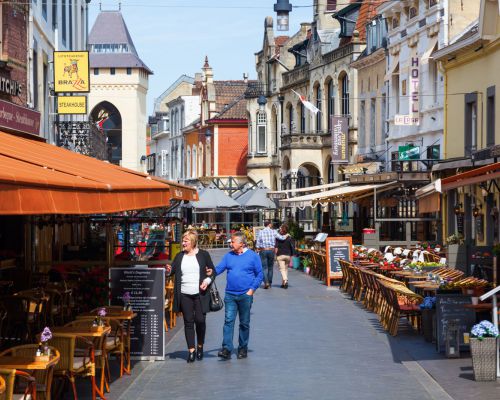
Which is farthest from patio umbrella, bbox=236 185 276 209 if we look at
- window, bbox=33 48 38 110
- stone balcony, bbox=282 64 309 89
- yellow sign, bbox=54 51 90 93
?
window, bbox=33 48 38 110

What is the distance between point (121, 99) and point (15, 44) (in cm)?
9677

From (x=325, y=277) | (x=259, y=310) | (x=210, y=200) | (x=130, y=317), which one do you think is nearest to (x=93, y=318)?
(x=130, y=317)

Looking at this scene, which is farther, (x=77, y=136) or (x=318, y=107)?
(x=318, y=107)

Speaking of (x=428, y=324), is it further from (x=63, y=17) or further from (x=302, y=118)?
(x=302, y=118)

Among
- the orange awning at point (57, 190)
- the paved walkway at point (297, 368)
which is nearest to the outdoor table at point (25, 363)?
the orange awning at point (57, 190)

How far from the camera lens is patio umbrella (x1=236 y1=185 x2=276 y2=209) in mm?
54750

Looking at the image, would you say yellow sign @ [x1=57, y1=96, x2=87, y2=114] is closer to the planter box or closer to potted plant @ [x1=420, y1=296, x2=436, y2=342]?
the planter box

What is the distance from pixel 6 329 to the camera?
15109 mm

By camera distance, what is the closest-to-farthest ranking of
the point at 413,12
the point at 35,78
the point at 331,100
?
the point at 35,78 → the point at 413,12 → the point at 331,100

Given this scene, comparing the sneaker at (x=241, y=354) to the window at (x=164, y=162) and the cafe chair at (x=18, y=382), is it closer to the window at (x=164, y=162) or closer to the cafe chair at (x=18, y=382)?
the cafe chair at (x=18, y=382)

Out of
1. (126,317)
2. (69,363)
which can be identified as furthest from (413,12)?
(69,363)

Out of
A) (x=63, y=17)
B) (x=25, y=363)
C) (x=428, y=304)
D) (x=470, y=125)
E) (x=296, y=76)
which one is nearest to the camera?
(x=25, y=363)

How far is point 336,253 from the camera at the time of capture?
30.6 meters

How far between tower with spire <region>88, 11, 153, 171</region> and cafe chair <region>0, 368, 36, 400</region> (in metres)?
107
